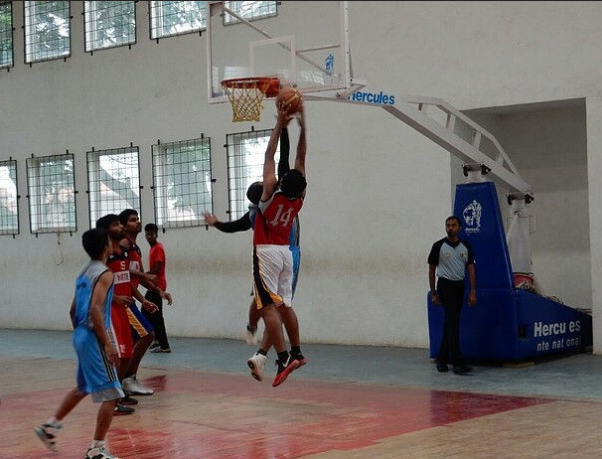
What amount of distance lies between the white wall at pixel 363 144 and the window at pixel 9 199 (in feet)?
3.48

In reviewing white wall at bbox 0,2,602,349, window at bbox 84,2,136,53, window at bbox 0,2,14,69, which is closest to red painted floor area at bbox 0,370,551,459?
white wall at bbox 0,2,602,349

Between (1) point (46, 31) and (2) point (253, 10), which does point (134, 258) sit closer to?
(2) point (253, 10)

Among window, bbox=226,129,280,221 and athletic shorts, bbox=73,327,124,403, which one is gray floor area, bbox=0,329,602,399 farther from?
athletic shorts, bbox=73,327,124,403

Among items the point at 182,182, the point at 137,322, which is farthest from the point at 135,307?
the point at 182,182

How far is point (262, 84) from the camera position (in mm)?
10297

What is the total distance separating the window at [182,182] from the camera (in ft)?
57.9

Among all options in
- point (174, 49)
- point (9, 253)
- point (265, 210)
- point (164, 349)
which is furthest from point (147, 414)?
point (9, 253)

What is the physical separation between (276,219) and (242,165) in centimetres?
819

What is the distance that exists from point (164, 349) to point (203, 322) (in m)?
2.08

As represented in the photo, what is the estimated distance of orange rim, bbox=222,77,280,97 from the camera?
10.3m

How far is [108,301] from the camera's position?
7.76 meters

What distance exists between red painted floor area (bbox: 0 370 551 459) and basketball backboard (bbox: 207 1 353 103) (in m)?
3.03

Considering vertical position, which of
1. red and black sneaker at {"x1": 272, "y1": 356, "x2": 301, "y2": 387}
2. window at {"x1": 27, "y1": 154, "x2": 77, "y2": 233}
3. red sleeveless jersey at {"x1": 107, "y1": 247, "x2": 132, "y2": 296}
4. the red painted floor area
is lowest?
the red painted floor area

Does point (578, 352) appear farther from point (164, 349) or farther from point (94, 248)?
point (94, 248)
